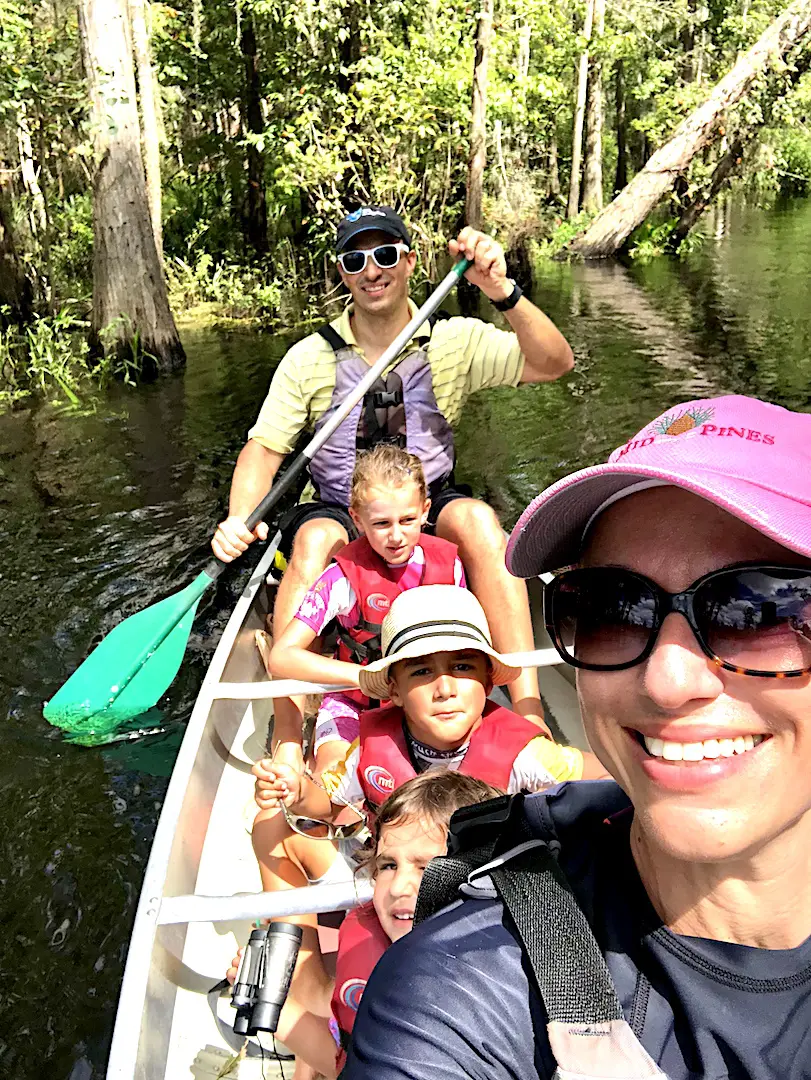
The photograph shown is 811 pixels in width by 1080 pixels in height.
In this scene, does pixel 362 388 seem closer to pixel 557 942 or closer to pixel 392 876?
pixel 392 876

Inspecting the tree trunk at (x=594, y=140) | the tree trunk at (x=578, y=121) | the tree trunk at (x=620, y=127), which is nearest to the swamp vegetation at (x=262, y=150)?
the tree trunk at (x=578, y=121)

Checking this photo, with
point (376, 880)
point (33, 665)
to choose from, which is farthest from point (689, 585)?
point (33, 665)

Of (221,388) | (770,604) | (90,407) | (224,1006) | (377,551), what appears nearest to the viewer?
(770,604)

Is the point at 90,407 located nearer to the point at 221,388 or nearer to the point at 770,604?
the point at 221,388

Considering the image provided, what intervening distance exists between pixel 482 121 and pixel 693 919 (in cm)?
1228

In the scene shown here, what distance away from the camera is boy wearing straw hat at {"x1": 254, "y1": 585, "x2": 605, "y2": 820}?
2219mm

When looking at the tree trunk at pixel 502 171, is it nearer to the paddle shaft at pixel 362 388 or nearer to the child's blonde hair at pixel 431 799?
the paddle shaft at pixel 362 388

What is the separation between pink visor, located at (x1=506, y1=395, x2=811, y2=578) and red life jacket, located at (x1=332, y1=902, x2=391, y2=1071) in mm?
1129

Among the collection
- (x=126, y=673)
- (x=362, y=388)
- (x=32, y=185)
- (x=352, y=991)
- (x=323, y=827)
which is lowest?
(x=126, y=673)

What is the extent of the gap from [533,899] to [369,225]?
2984 mm

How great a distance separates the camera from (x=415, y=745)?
2303mm

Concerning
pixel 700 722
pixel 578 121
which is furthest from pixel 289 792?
pixel 578 121

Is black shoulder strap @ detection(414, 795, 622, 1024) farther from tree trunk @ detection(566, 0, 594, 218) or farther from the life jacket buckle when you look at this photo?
tree trunk @ detection(566, 0, 594, 218)

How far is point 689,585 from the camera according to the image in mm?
872
